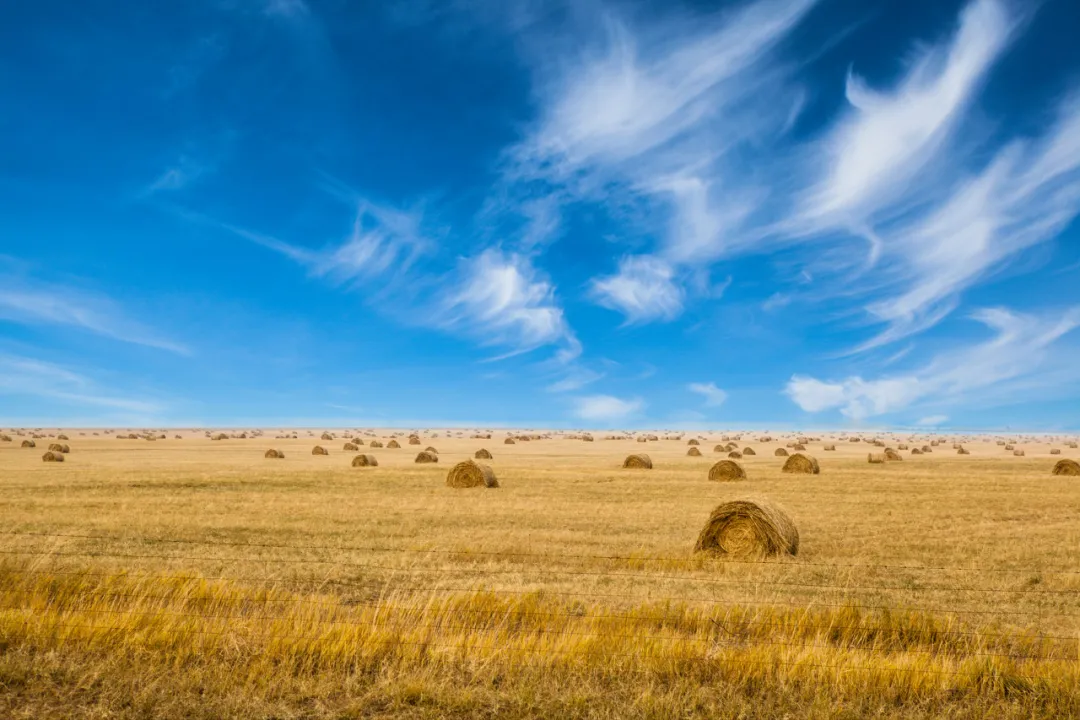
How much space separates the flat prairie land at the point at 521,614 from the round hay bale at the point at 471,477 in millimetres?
7332

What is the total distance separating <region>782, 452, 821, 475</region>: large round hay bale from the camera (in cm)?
3878

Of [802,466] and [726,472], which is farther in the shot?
[802,466]

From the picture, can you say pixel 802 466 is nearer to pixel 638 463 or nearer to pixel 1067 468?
pixel 638 463

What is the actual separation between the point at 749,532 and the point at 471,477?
15.8m

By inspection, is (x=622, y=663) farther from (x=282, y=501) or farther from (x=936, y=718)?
(x=282, y=501)

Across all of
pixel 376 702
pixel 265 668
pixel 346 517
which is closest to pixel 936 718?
pixel 376 702

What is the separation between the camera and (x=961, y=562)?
1411cm

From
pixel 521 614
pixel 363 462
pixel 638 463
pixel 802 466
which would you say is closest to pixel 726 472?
pixel 802 466

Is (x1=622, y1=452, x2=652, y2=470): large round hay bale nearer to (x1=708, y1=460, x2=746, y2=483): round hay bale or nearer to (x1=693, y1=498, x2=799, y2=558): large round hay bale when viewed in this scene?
(x1=708, y1=460, x2=746, y2=483): round hay bale

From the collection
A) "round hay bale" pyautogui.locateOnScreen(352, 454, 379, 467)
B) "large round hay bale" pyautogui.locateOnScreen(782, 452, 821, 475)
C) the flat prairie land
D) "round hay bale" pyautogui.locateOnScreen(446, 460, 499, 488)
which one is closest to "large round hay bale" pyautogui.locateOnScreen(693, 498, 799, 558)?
A: the flat prairie land

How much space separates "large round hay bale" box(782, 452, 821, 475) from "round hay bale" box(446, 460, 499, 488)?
1878 cm

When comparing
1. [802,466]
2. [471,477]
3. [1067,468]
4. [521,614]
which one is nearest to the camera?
[521,614]

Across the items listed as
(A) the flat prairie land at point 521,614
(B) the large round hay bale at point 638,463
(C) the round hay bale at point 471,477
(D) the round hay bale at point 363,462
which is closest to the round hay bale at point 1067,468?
(A) the flat prairie land at point 521,614

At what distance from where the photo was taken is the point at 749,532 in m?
15.4
